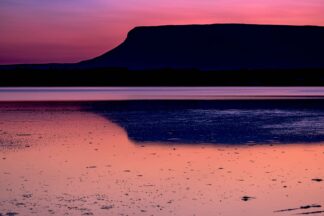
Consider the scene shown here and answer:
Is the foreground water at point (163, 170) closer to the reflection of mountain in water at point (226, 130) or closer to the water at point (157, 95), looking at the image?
the reflection of mountain in water at point (226, 130)

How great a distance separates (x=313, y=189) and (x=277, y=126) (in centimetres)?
1102

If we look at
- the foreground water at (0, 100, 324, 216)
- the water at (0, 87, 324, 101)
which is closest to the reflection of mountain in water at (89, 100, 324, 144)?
the foreground water at (0, 100, 324, 216)

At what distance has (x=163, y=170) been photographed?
1138cm

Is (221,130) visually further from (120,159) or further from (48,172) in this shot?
(48,172)

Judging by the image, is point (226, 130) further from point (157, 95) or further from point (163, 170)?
point (157, 95)

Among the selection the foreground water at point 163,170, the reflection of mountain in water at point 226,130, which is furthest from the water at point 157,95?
the foreground water at point 163,170

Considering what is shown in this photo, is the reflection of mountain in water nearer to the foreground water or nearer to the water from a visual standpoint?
the foreground water

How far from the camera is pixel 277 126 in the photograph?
802 inches

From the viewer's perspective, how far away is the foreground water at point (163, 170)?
8.38 metres

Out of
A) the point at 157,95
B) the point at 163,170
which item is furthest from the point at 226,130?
the point at 157,95

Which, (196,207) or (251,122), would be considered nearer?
(196,207)

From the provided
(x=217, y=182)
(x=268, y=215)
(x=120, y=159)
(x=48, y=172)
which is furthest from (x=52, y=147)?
(x=268, y=215)

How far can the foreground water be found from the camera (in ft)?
27.5

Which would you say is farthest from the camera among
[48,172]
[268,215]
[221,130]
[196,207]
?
[221,130]
